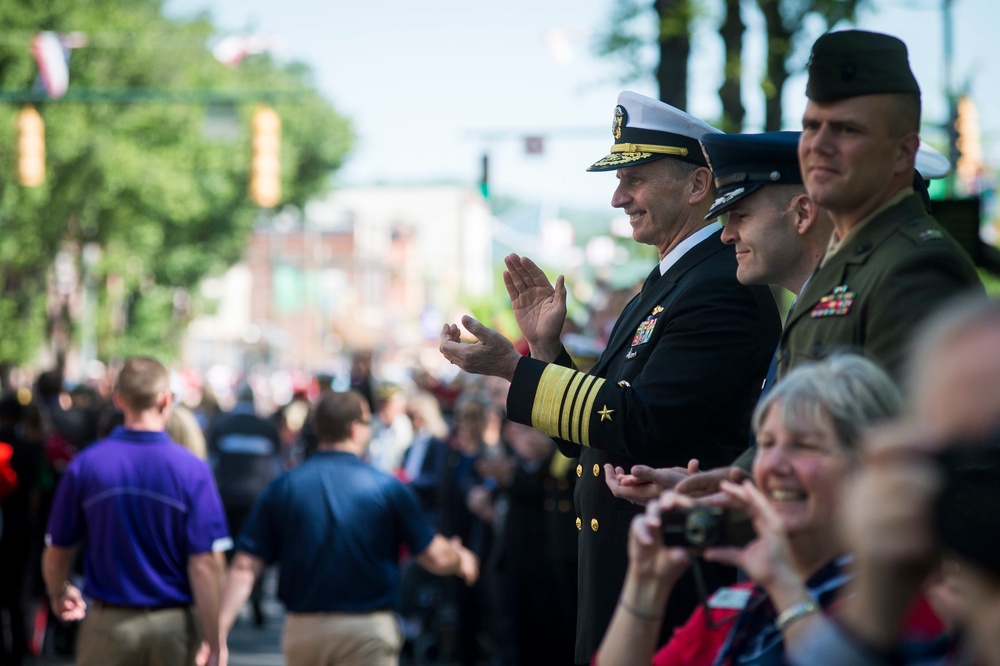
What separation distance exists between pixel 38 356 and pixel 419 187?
107585 millimetres

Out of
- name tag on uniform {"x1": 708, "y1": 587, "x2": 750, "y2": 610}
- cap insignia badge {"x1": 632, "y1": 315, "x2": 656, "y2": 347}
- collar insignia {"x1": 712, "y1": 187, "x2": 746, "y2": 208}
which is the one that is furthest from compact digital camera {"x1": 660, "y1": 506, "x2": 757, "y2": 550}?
cap insignia badge {"x1": 632, "y1": 315, "x2": 656, "y2": 347}

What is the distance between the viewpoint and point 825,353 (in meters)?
3.21

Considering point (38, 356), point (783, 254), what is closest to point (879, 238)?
point (783, 254)

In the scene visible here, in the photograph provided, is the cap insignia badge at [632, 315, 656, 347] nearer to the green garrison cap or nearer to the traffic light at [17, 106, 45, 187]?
the green garrison cap

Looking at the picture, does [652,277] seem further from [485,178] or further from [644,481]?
[485,178]

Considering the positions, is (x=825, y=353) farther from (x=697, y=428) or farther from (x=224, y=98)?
(x=224, y=98)

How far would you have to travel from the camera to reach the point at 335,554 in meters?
7.48

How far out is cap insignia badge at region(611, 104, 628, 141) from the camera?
183 inches

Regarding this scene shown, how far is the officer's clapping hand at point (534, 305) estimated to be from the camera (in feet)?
14.1

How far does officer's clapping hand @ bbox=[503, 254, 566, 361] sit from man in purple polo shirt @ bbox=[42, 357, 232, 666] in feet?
10.8

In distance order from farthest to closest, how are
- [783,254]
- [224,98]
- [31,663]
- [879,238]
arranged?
1. [224,98]
2. [31,663]
3. [783,254]
4. [879,238]

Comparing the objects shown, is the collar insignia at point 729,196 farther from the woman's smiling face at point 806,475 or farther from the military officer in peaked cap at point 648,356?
the woman's smiling face at point 806,475

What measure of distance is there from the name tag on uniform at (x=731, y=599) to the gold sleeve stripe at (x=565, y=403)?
37.8 inches

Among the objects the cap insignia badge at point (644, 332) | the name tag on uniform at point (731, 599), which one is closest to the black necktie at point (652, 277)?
the cap insignia badge at point (644, 332)
